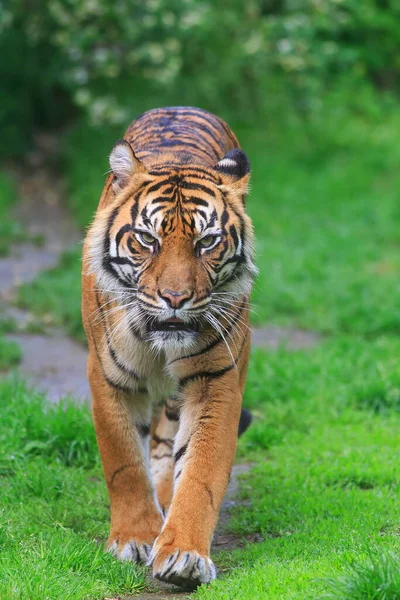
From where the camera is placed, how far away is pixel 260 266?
902cm

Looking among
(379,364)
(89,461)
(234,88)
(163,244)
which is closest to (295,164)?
(234,88)

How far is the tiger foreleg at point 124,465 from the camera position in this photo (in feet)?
13.6

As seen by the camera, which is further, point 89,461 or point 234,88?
point 234,88

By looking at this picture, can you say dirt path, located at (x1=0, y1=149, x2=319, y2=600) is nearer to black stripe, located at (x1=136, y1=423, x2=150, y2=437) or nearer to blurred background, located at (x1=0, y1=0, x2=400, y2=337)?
blurred background, located at (x1=0, y1=0, x2=400, y2=337)

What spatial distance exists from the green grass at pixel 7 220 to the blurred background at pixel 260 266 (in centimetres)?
Result: 3

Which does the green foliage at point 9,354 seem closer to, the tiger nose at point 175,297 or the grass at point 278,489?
the grass at point 278,489

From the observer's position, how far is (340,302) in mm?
8117

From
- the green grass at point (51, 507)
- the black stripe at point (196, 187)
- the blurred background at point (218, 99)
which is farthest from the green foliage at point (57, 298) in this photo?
the black stripe at point (196, 187)

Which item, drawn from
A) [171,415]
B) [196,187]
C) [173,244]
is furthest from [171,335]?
[171,415]

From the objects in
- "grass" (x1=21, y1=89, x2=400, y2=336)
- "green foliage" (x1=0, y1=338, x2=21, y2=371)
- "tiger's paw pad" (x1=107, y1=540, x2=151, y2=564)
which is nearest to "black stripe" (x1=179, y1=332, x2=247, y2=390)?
"tiger's paw pad" (x1=107, y1=540, x2=151, y2=564)

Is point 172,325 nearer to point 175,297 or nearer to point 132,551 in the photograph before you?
point 175,297

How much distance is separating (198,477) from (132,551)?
1.45ft

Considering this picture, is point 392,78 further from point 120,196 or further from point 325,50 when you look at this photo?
point 120,196

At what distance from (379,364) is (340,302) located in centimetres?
168
